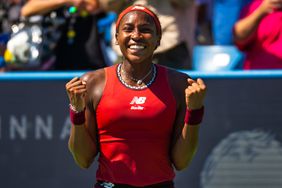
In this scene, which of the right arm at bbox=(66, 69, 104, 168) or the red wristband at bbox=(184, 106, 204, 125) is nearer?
the red wristband at bbox=(184, 106, 204, 125)

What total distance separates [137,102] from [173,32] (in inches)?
88.6

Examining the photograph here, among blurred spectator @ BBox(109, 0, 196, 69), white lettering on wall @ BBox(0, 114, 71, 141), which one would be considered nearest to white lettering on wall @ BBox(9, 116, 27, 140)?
white lettering on wall @ BBox(0, 114, 71, 141)

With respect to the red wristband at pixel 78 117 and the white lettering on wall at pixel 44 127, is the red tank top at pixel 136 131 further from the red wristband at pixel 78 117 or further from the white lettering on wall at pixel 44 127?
the white lettering on wall at pixel 44 127

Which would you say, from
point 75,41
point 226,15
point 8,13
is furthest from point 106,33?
point 8,13

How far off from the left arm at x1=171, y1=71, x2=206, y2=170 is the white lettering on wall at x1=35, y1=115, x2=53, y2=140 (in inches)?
77.2

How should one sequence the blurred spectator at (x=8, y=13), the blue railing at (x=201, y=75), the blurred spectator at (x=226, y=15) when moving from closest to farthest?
the blue railing at (x=201, y=75) < the blurred spectator at (x=226, y=15) < the blurred spectator at (x=8, y=13)

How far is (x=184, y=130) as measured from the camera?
178 inches

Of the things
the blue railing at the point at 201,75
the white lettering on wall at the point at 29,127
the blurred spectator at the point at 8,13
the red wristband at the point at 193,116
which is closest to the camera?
the red wristband at the point at 193,116

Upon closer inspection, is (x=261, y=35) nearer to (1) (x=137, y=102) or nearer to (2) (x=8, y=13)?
(1) (x=137, y=102)

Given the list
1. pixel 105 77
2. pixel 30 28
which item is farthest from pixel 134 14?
pixel 30 28

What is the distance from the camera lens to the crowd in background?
21.5ft

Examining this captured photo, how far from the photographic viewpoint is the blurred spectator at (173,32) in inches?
262

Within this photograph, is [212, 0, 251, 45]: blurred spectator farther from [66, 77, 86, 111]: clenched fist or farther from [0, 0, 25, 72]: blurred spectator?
[66, 77, 86, 111]: clenched fist

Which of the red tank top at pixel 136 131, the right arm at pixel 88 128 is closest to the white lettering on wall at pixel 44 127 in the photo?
the right arm at pixel 88 128
